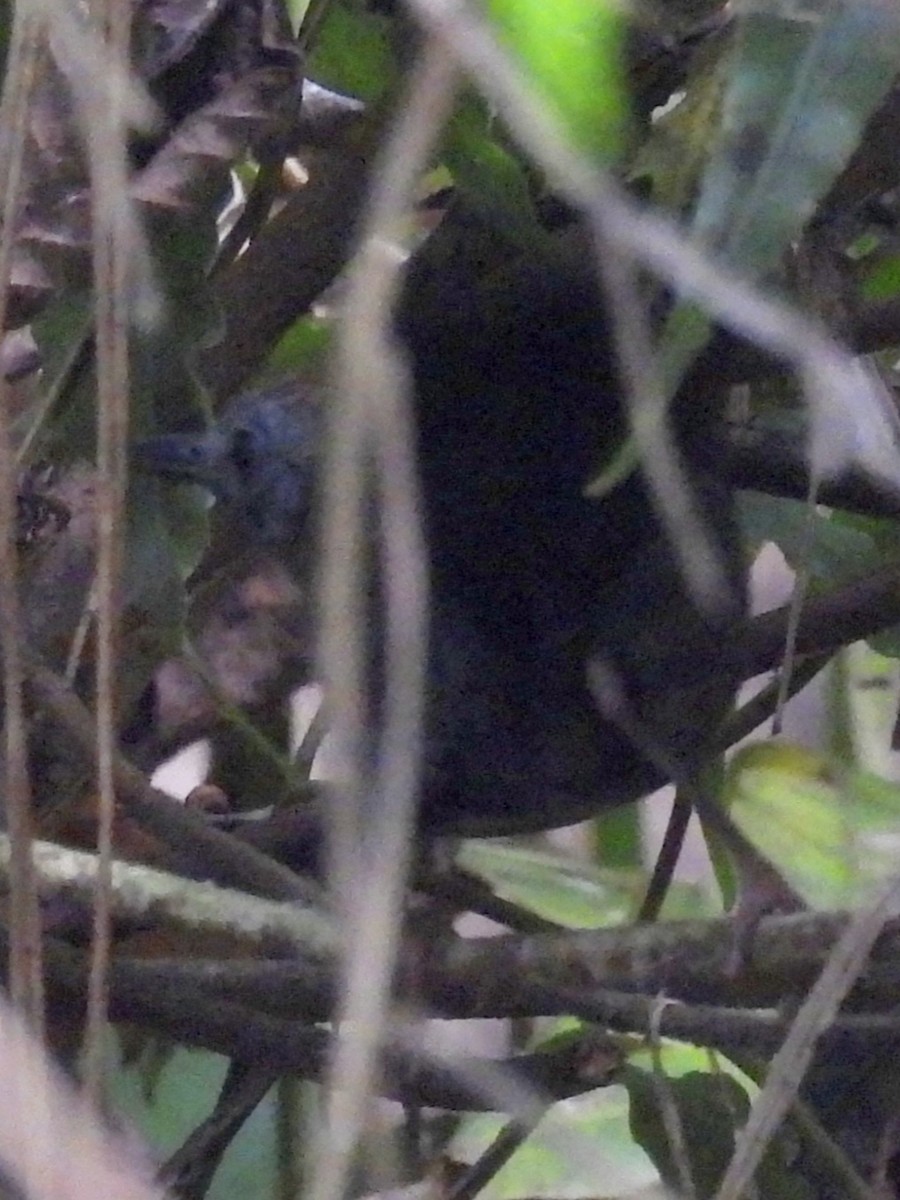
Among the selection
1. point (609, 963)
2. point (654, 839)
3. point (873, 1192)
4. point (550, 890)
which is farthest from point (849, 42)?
point (654, 839)

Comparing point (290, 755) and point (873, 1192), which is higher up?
point (290, 755)

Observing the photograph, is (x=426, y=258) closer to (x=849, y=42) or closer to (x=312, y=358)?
(x=312, y=358)

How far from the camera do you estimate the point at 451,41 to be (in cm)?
44

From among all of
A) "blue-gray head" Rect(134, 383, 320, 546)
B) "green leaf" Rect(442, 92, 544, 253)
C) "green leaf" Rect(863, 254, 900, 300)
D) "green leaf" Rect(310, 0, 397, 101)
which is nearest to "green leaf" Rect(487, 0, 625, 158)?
"green leaf" Rect(442, 92, 544, 253)

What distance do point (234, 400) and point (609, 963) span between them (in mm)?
539

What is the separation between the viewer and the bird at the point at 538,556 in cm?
107

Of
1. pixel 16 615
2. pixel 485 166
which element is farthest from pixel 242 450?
pixel 16 615

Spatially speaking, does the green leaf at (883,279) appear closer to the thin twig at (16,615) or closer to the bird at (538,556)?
the bird at (538,556)

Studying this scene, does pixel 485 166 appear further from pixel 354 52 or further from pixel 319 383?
pixel 319 383

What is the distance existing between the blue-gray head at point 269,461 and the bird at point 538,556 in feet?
0.18

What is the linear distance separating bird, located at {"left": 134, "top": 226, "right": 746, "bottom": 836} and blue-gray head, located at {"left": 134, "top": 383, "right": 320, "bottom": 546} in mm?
56

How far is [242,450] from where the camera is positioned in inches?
48.6

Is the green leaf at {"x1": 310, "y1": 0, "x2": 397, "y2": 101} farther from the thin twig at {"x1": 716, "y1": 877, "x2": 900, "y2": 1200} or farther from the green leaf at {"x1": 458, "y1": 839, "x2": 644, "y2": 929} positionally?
the green leaf at {"x1": 458, "y1": 839, "x2": 644, "y2": 929}

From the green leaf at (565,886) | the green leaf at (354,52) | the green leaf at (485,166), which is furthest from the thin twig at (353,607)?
the green leaf at (565,886)
